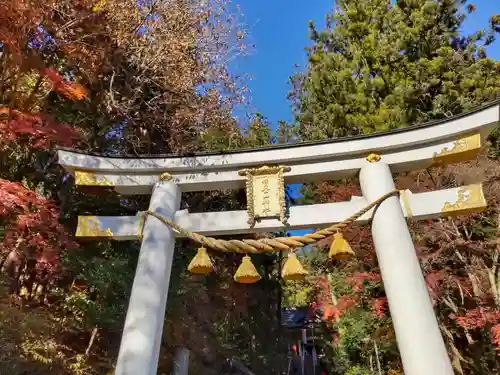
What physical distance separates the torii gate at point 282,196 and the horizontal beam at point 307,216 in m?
0.01

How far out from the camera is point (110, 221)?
4793mm

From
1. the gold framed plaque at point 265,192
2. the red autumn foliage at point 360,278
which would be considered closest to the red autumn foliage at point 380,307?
the red autumn foliage at point 360,278

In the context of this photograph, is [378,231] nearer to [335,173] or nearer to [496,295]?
[335,173]

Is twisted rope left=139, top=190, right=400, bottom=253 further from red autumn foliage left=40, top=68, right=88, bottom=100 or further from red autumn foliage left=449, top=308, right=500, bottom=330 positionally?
red autumn foliage left=449, top=308, right=500, bottom=330

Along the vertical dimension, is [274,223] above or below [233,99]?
below

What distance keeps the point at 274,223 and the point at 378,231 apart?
1.14 meters

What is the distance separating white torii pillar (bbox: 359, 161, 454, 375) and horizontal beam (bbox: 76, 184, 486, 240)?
0.21 metres

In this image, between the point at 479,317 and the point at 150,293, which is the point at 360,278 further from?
the point at 150,293

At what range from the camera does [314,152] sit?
482 centimetres

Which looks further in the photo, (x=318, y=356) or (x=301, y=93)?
(x=318, y=356)

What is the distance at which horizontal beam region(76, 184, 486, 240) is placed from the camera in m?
4.40

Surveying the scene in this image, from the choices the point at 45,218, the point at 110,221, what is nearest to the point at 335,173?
the point at 110,221

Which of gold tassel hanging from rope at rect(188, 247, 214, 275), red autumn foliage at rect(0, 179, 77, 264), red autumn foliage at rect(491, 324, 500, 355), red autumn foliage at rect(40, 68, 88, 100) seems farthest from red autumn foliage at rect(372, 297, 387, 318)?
red autumn foliage at rect(40, 68, 88, 100)

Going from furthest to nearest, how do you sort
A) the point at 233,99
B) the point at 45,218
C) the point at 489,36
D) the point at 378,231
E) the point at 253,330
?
the point at 253,330 → the point at 489,36 → the point at 233,99 → the point at 45,218 → the point at 378,231
